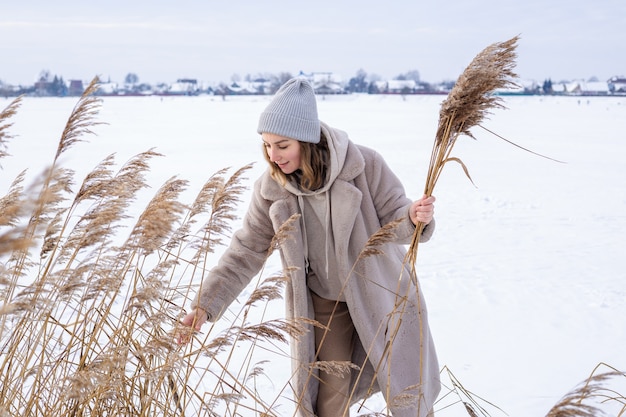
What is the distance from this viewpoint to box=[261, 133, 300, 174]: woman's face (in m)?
2.66

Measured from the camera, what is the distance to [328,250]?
2.81 metres

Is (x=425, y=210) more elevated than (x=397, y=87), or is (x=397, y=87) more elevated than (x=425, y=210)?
(x=425, y=210)

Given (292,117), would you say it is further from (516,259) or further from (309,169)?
(516,259)

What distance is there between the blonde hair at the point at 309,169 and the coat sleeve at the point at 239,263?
0.19m

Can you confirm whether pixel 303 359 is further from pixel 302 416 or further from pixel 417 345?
pixel 417 345

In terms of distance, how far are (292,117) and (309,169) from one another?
228 mm

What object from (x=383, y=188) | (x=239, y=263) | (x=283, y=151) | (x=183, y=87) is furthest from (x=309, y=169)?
(x=183, y=87)

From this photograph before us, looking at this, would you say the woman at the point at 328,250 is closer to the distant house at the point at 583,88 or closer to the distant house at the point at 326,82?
the distant house at the point at 326,82

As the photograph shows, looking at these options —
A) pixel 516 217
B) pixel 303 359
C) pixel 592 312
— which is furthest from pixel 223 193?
pixel 516 217

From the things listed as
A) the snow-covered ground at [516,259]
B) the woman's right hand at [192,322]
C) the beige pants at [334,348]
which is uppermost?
the woman's right hand at [192,322]

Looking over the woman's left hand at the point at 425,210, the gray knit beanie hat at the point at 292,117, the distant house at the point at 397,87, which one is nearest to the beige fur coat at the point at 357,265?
the gray knit beanie hat at the point at 292,117

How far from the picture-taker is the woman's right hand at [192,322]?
2068 mm

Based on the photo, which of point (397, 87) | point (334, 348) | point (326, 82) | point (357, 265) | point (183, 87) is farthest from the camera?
point (183, 87)

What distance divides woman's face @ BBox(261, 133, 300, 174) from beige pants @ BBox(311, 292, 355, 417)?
63cm
